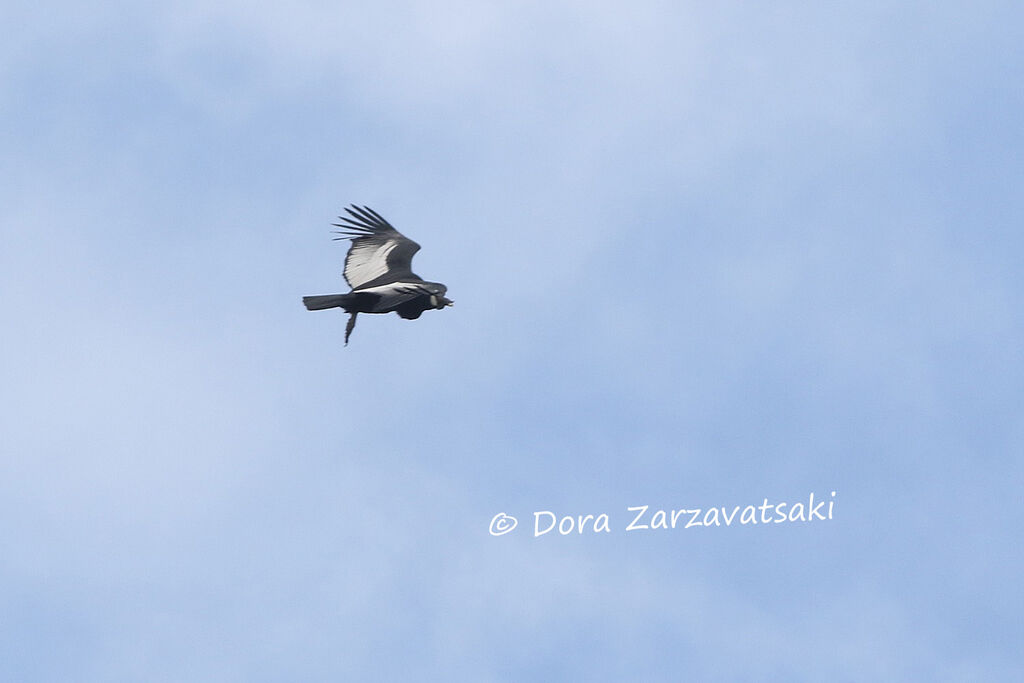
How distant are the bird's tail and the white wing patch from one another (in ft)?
5.22

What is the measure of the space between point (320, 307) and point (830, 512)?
19.9 m

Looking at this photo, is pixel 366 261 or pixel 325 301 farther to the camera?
pixel 366 261

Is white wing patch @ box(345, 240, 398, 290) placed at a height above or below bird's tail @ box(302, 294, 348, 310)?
above

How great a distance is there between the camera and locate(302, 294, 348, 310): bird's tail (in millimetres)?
39094

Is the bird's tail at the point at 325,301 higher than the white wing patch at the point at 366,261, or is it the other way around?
the white wing patch at the point at 366,261

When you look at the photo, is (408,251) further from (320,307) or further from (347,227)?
(320,307)

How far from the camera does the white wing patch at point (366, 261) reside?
4184 centimetres

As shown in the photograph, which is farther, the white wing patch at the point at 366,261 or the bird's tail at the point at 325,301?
the white wing patch at the point at 366,261

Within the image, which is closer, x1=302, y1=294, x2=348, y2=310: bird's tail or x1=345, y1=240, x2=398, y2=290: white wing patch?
x1=302, y1=294, x2=348, y2=310: bird's tail

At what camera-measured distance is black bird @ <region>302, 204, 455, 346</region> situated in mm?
39938

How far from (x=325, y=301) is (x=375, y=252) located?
4531mm

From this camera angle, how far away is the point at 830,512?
39938mm

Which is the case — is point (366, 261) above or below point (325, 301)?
above

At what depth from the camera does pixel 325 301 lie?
39344mm
